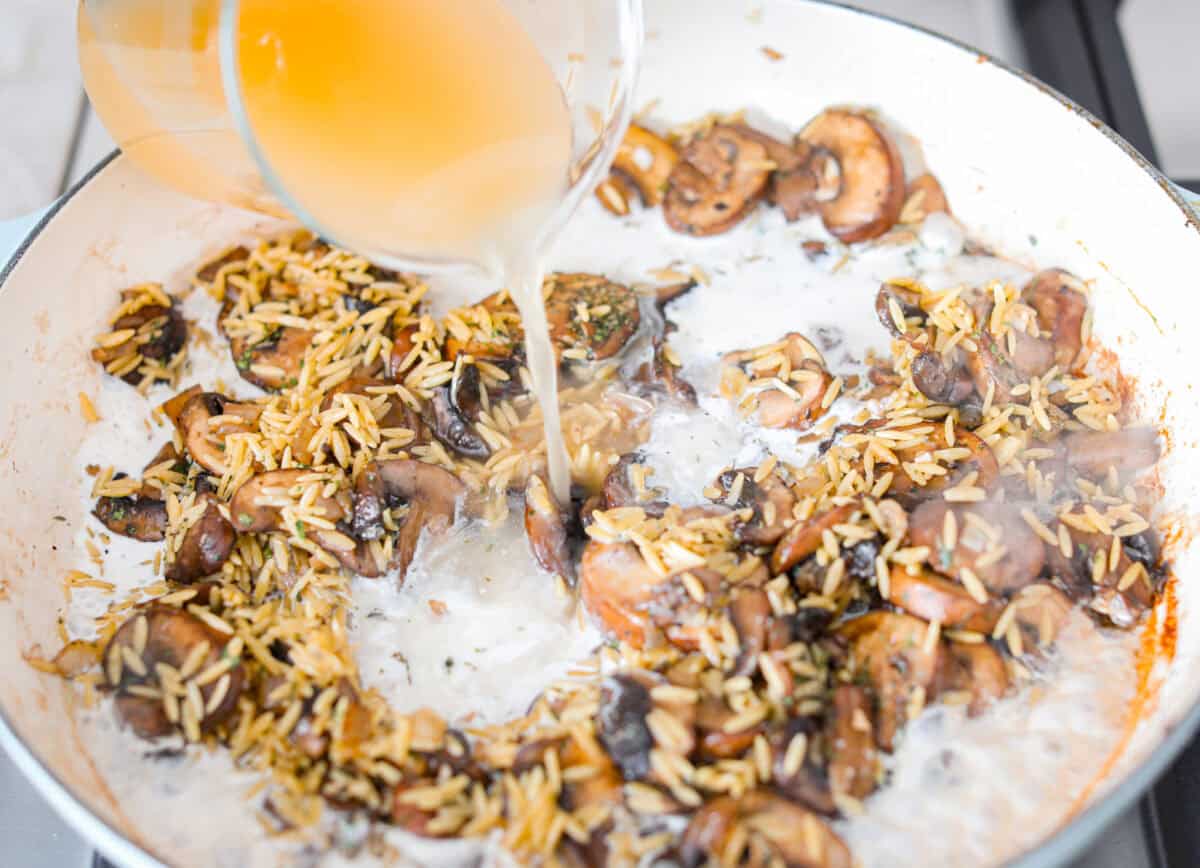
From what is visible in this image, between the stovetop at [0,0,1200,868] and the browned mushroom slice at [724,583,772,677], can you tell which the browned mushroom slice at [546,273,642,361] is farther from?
the stovetop at [0,0,1200,868]

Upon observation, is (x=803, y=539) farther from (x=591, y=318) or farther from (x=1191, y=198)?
(x=1191, y=198)

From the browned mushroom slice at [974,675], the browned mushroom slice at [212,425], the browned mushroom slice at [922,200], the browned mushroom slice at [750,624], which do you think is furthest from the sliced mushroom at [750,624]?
the browned mushroom slice at [922,200]

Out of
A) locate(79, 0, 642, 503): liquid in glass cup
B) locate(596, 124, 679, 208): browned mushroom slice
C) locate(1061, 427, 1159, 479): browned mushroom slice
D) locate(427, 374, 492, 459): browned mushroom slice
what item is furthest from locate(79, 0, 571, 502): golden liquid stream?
locate(1061, 427, 1159, 479): browned mushroom slice

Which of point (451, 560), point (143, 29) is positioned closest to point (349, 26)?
point (143, 29)

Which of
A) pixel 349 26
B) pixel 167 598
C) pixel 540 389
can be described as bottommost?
pixel 167 598

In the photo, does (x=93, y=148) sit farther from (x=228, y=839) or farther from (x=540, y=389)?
(x=228, y=839)
